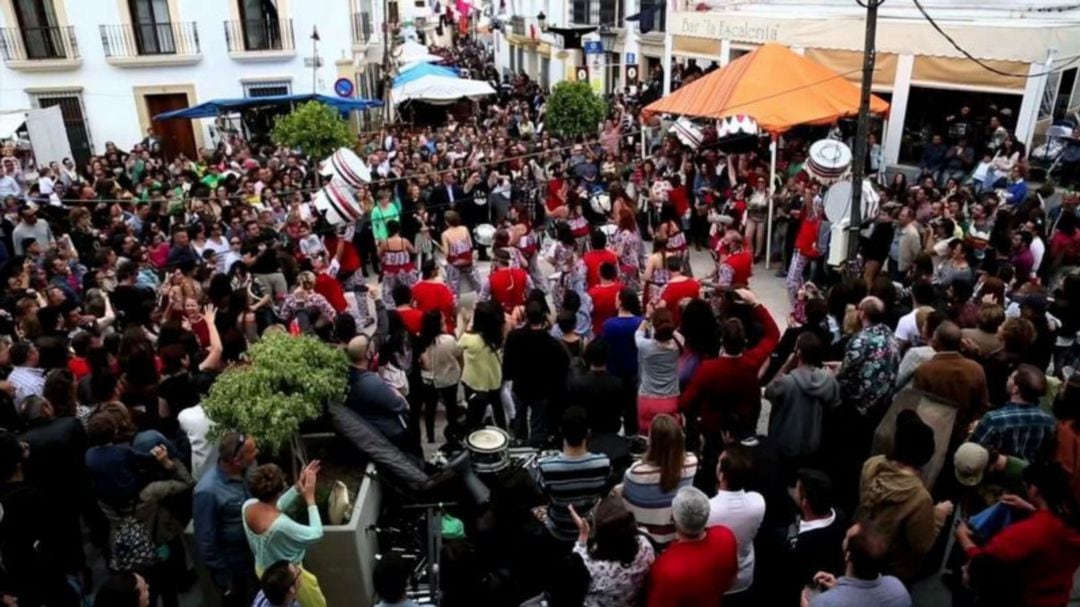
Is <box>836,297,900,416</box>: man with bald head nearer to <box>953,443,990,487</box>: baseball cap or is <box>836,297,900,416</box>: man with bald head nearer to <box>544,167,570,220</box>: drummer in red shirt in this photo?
<box>953,443,990,487</box>: baseball cap


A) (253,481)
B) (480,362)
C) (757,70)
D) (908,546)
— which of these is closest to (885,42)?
(757,70)

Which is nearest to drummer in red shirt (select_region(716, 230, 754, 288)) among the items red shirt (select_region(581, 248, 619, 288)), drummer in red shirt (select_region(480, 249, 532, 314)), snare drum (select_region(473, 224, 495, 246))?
red shirt (select_region(581, 248, 619, 288))

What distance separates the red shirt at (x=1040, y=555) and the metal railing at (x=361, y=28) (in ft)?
80.4

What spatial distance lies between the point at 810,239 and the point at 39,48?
20.3 m

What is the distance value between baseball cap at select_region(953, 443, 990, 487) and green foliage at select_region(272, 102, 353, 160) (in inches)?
483

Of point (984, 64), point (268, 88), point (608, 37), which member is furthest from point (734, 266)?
point (608, 37)

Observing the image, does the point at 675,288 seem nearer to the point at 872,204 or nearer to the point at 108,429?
the point at 872,204

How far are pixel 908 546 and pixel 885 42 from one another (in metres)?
11.9

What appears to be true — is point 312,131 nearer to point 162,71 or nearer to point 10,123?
point 10,123

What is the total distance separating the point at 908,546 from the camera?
3836mm

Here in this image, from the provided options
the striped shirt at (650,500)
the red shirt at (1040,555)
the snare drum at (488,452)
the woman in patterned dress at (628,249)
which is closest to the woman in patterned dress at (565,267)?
the woman in patterned dress at (628,249)

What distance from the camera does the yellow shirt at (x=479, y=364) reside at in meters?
6.17

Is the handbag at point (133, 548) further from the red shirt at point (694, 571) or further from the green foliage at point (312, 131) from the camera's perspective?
the green foliage at point (312, 131)

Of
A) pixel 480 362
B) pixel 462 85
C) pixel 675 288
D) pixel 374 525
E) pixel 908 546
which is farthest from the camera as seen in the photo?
pixel 462 85
